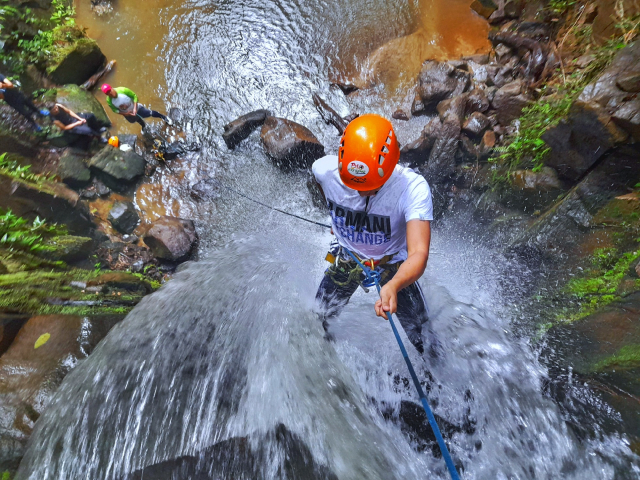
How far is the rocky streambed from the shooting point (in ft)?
9.32

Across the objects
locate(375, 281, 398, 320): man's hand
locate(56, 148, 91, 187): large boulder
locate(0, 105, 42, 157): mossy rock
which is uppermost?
locate(375, 281, 398, 320): man's hand

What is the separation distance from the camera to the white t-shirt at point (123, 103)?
19.2ft

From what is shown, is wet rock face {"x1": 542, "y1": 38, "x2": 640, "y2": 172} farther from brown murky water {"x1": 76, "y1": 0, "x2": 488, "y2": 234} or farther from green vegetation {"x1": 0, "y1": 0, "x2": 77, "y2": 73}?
green vegetation {"x1": 0, "y1": 0, "x2": 77, "y2": 73}

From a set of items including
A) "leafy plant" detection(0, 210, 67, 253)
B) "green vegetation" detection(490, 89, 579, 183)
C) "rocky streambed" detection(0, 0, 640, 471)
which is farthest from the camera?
"green vegetation" detection(490, 89, 579, 183)

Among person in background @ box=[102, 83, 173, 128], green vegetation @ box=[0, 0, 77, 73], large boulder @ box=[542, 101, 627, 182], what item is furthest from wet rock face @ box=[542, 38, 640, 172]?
green vegetation @ box=[0, 0, 77, 73]

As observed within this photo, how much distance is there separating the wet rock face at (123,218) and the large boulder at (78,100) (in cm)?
221

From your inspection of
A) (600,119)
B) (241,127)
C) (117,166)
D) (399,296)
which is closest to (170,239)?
(117,166)

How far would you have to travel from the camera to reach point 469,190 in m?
5.04

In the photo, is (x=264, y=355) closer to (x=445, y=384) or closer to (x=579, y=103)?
(x=445, y=384)

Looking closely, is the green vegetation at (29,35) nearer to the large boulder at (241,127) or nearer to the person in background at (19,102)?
the person in background at (19,102)

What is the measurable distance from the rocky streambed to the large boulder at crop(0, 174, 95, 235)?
0.8 inches

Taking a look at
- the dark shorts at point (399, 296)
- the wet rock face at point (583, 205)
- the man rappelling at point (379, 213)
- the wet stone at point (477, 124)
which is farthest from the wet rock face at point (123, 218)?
the wet rock face at point (583, 205)

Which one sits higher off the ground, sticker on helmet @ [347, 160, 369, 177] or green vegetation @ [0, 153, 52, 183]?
sticker on helmet @ [347, 160, 369, 177]

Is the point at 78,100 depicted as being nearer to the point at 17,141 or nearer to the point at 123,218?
the point at 17,141
